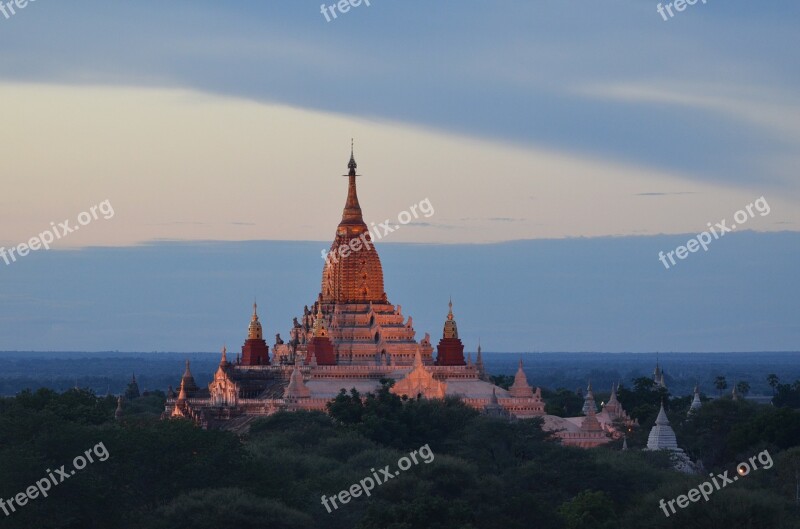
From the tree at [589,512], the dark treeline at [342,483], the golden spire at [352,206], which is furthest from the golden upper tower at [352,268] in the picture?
the tree at [589,512]

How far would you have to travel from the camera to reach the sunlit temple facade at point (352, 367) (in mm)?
109938

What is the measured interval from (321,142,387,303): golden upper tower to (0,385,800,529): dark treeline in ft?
91.9

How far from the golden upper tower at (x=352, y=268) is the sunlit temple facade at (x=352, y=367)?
6 cm

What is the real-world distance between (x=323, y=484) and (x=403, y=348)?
4169 cm

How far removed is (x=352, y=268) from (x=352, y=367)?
928 cm

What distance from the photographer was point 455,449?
300 feet

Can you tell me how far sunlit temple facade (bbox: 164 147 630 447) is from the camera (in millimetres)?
109938

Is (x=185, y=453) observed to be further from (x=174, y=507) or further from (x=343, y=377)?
(x=343, y=377)

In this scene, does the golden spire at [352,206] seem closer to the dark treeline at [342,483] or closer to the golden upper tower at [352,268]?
the golden upper tower at [352,268]

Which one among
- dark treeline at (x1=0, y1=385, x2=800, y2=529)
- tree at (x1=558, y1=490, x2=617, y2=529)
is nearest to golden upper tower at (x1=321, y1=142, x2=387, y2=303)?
dark treeline at (x1=0, y1=385, x2=800, y2=529)

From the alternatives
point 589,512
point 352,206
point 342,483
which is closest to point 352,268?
point 352,206

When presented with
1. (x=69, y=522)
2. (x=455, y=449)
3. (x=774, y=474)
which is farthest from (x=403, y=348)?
(x=69, y=522)

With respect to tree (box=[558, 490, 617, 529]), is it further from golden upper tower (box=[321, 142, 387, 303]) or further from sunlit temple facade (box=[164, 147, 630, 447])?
golden upper tower (box=[321, 142, 387, 303])

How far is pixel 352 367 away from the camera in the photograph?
11462 centimetres
